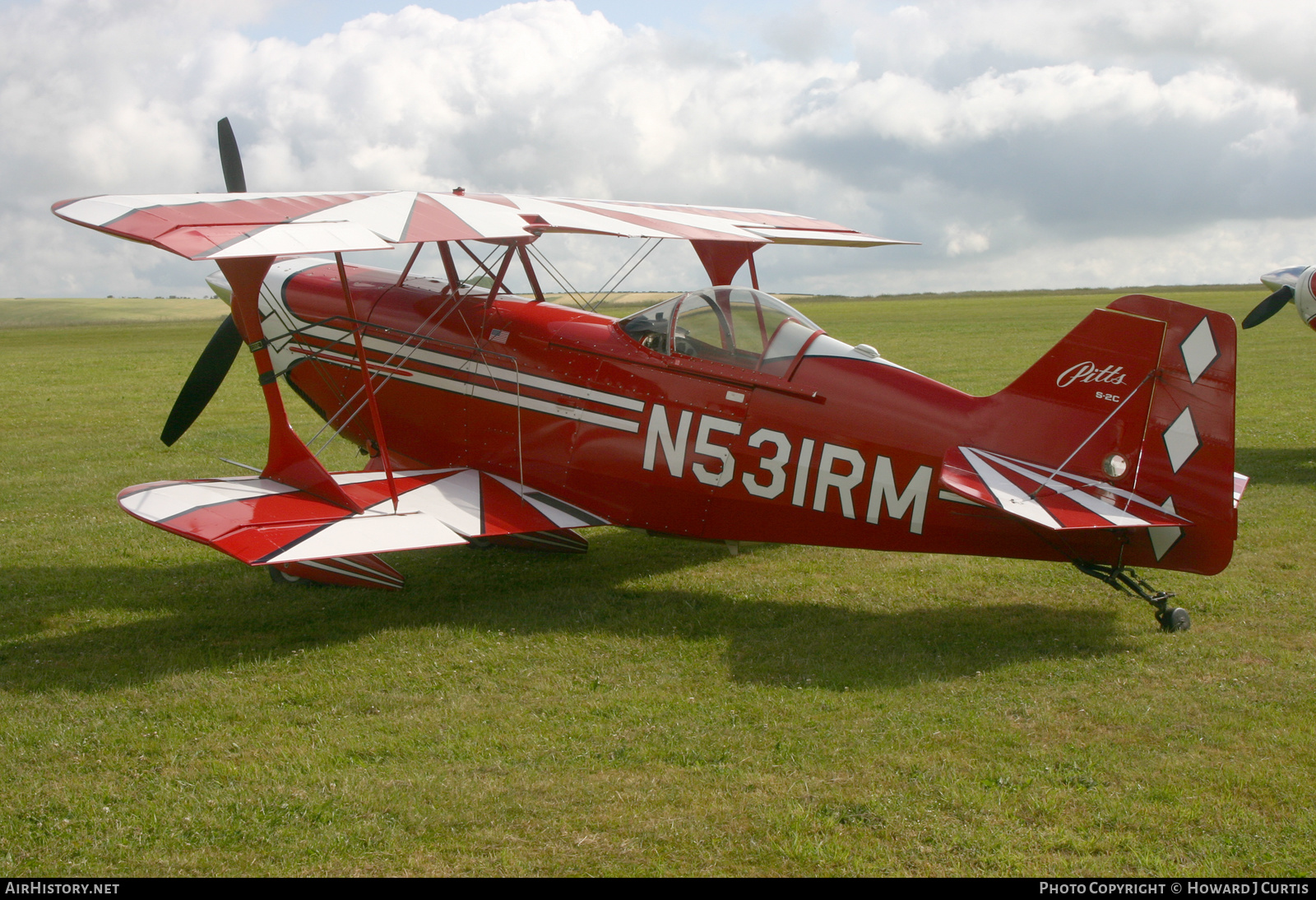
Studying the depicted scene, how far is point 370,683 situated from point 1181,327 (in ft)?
15.0

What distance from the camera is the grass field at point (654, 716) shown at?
3.49 meters

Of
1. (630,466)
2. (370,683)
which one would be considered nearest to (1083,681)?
(630,466)

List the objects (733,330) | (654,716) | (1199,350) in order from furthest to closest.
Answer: (733,330) < (1199,350) < (654,716)

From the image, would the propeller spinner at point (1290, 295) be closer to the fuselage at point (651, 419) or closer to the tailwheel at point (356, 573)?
the fuselage at point (651, 419)

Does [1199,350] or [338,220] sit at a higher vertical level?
[338,220]

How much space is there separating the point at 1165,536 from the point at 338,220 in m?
4.90

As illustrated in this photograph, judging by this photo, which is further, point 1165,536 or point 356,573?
point 356,573

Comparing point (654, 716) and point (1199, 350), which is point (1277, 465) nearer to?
point (1199, 350)

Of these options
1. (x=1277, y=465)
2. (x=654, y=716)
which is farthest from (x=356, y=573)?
(x=1277, y=465)

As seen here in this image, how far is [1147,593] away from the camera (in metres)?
5.52

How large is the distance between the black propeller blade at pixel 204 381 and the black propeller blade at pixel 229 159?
1.75 m

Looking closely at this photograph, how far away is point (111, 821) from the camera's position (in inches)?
146

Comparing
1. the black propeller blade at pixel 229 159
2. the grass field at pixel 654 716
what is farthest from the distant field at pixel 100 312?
the grass field at pixel 654 716
